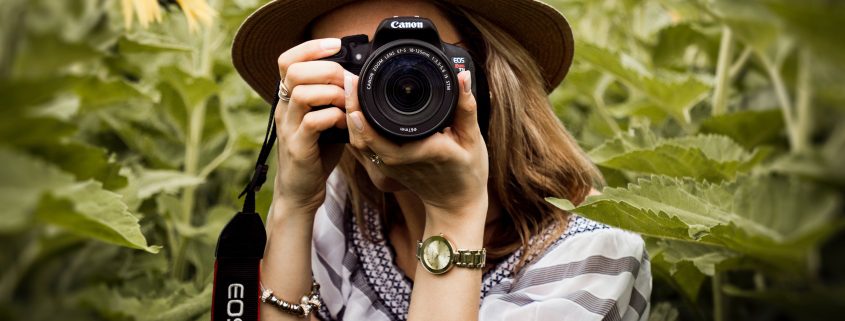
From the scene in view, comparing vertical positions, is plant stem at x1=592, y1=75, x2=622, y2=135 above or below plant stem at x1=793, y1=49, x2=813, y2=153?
below

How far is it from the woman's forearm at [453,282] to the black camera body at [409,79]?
0.18m

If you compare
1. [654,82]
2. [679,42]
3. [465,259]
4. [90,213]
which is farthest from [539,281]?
[90,213]

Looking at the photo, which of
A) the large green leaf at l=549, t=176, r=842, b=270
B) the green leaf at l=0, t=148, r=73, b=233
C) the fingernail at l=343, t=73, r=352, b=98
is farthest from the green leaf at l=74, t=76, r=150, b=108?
the green leaf at l=0, t=148, r=73, b=233

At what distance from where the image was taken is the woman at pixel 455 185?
1.37 meters

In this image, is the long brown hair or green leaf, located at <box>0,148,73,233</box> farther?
the long brown hair

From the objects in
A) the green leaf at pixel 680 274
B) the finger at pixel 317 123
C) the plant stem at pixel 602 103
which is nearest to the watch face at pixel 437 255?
the finger at pixel 317 123

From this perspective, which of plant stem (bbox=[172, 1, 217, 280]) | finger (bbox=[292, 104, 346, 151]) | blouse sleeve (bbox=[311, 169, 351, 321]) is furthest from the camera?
plant stem (bbox=[172, 1, 217, 280])

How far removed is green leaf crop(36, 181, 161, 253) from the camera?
19.6 inches

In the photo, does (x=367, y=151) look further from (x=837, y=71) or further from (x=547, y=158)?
(x=837, y=71)

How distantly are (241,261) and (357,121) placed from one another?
1.14 feet

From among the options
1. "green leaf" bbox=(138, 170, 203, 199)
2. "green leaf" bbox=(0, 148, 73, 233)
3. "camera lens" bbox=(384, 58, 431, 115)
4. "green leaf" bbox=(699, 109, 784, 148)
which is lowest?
"green leaf" bbox=(138, 170, 203, 199)

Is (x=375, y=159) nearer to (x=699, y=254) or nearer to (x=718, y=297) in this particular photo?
(x=699, y=254)

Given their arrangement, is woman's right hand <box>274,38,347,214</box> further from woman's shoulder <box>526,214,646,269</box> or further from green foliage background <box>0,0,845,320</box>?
woman's shoulder <box>526,214,646,269</box>

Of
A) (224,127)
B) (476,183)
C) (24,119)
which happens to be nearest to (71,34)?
(24,119)
